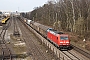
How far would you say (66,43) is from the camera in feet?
98.6

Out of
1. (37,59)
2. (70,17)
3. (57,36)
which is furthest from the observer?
(70,17)

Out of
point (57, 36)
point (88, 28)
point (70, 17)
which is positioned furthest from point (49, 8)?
point (57, 36)

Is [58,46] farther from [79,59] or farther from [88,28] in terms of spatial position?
[88,28]

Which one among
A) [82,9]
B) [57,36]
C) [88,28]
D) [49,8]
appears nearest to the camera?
[57,36]

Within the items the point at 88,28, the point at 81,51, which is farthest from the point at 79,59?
the point at 88,28

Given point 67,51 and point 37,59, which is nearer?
point 37,59

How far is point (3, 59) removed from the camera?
84.0ft

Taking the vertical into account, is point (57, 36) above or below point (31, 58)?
above

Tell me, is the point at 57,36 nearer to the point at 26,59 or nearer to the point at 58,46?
the point at 58,46

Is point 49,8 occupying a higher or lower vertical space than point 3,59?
higher

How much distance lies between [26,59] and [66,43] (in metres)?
7.41

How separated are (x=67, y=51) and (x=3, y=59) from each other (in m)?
9.84

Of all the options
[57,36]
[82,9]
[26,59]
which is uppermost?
[82,9]

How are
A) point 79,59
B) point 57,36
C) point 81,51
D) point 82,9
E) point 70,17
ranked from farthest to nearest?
point 70,17
point 82,9
point 57,36
point 81,51
point 79,59
